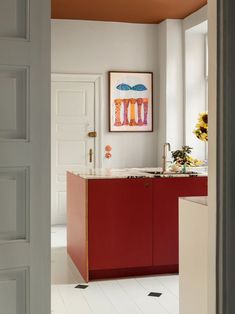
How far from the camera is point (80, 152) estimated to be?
8.00 metres

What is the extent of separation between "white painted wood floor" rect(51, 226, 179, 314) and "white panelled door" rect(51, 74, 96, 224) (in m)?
2.73

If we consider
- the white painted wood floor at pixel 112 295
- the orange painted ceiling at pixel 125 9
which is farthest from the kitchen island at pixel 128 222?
the orange painted ceiling at pixel 125 9

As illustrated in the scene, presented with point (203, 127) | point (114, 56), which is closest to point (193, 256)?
point (203, 127)

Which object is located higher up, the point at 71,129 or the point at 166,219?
the point at 71,129

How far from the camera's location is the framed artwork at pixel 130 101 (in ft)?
26.3

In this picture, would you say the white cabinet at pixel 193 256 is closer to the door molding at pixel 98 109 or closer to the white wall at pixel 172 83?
the white wall at pixel 172 83

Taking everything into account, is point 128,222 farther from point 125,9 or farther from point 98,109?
point 125,9

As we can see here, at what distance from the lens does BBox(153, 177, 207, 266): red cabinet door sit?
16.3 ft

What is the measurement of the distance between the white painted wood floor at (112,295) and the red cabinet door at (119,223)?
0.64 feet
